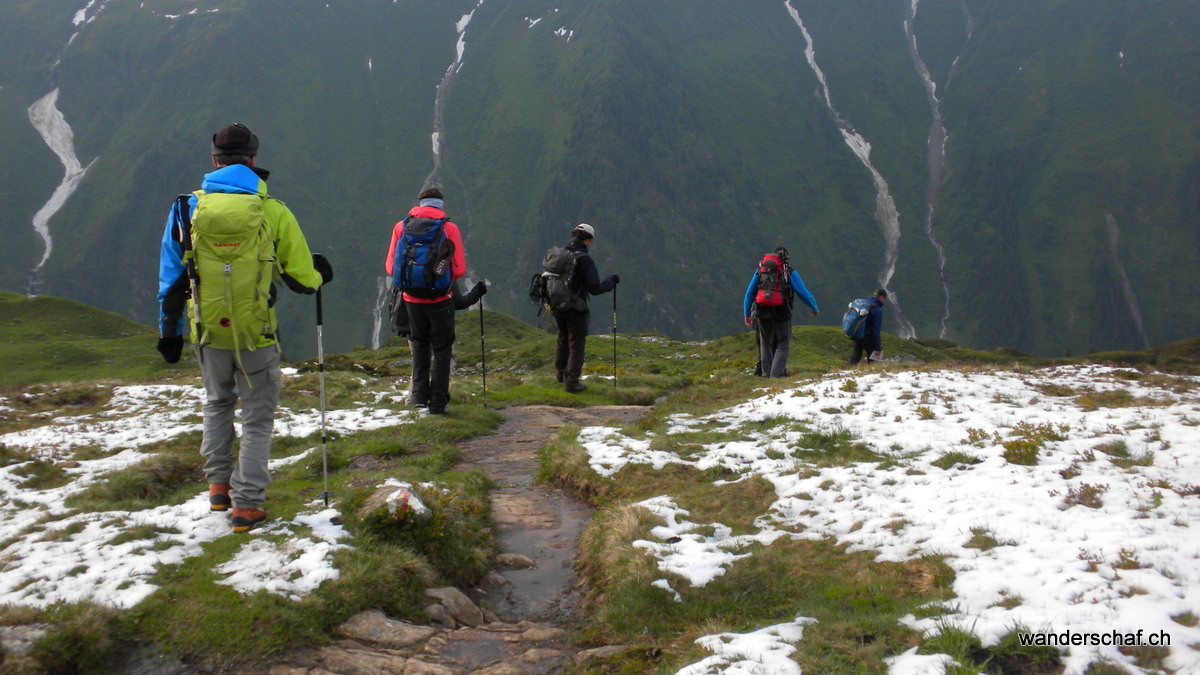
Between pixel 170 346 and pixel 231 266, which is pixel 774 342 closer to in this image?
pixel 231 266

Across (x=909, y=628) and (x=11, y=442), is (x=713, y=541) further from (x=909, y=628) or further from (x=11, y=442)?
(x=11, y=442)

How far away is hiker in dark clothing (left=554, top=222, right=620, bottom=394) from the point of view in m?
19.0

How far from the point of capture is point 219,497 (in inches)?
356

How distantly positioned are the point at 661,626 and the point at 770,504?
11.4ft

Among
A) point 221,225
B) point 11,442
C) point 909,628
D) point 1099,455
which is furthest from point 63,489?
point 1099,455

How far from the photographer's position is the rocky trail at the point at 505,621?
6.43m

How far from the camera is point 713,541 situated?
28.7 ft

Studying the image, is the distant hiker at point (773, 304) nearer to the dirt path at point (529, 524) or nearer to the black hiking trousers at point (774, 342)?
the black hiking trousers at point (774, 342)

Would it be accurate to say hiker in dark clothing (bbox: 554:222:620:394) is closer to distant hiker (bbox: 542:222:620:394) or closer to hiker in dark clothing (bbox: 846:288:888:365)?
distant hiker (bbox: 542:222:620:394)

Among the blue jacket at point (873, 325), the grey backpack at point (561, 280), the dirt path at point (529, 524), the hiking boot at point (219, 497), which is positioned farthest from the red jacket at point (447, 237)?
the blue jacket at point (873, 325)

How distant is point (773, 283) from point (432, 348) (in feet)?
35.1

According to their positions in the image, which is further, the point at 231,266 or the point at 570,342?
the point at 570,342

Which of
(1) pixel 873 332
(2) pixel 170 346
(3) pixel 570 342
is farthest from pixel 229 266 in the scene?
(1) pixel 873 332

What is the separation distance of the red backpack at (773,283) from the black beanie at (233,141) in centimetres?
1564
